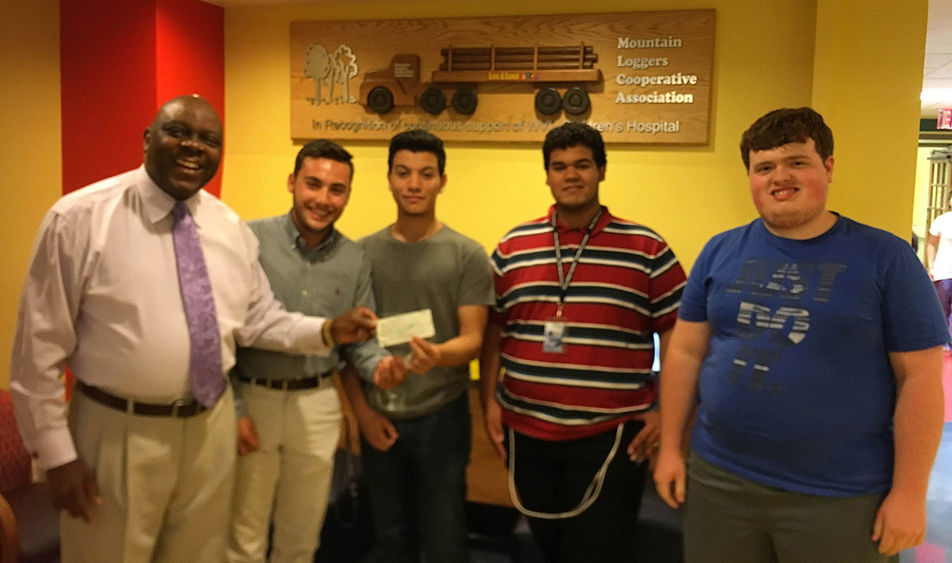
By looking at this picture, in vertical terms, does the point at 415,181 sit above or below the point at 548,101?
below

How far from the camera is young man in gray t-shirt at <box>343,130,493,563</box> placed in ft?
7.61

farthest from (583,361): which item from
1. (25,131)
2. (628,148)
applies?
(25,131)

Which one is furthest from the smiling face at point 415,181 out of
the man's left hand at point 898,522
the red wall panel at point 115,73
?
the red wall panel at point 115,73

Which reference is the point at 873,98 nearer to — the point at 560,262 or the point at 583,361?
the point at 560,262

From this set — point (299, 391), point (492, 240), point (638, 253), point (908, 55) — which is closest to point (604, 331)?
point (638, 253)

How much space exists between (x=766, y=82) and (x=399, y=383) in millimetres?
2558

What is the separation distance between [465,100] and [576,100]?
0.59 metres

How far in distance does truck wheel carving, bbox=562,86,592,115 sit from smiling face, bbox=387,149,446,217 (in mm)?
1692

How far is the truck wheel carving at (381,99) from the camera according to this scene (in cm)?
405

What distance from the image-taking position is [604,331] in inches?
88.0

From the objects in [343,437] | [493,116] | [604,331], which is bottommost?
[343,437]

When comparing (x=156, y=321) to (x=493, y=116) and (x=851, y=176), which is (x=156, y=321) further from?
(x=851, y=176)

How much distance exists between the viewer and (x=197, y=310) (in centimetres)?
193

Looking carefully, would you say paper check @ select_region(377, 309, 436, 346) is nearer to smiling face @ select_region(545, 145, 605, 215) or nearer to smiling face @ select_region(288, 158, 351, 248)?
smiling face @ select_region(288, 158, 351, 248)
